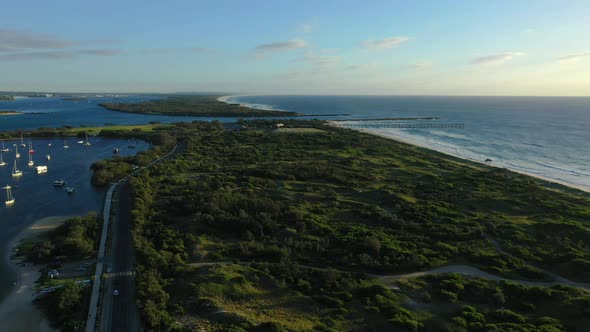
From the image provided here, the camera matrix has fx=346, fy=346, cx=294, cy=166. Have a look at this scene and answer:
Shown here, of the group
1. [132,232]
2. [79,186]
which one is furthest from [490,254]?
[79,186]

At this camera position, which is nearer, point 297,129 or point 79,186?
point 79,186

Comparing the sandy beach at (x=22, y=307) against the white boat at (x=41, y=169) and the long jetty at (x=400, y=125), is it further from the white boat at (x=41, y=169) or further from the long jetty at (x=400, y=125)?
the long jetty at (x=400, y=125)

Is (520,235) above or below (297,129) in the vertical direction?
below

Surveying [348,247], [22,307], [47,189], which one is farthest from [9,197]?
[348,247]

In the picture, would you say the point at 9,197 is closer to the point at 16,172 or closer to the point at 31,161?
the point at 16,172

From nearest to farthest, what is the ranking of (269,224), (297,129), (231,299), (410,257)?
(231,299) → (410,257) → (269,224) → (297,129)

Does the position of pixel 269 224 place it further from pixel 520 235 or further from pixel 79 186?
pixel 79 186

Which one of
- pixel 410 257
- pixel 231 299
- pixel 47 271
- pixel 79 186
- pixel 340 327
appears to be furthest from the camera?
pixel 79 186

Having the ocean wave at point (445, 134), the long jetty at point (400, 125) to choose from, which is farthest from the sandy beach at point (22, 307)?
the long jetty at point (400, 125)
